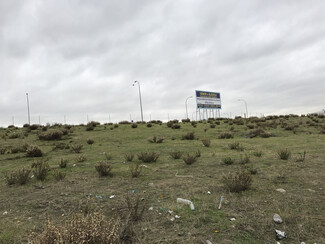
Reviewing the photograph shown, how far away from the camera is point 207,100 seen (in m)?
55.0

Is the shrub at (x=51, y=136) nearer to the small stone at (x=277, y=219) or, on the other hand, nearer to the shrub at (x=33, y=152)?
the shrub at (x=33, y=152)

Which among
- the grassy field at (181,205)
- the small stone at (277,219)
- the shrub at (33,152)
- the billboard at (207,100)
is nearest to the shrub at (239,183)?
the grassy field at (181,205)

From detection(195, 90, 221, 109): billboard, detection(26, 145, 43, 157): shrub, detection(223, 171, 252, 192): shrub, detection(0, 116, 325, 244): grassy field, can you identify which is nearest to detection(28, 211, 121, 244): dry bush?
detection(0, 116, 325, 244): grassy field

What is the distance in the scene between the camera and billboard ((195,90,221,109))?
52.9 metres

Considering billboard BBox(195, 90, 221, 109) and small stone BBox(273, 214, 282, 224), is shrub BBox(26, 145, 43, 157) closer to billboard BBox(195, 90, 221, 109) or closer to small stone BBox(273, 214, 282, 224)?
small stone BBox(273, 214, 282, 224)

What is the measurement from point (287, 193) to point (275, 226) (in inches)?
65.1

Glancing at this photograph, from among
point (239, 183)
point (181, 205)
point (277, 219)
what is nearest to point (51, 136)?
point (181, 205)

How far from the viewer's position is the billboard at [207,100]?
5294 cm

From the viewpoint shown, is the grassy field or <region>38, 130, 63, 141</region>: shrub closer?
the grassy field

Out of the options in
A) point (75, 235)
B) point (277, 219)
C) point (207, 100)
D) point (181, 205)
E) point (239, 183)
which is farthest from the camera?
point (207, 100)

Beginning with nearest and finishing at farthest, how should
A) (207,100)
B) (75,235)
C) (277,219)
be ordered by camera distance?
(75,235), (277,219), (207,100)

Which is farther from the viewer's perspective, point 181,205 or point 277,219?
point 181,205

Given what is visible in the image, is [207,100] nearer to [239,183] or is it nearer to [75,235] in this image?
[239,183]

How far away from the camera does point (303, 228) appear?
3.10m
